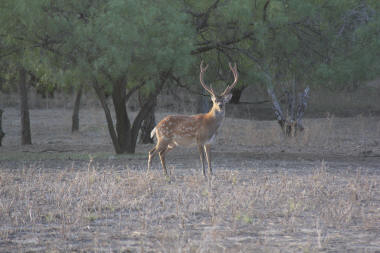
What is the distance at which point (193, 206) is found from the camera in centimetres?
818

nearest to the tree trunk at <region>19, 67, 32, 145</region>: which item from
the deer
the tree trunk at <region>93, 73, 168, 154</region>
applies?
the tree trunk at <region>93, 73, 168, 154</region>

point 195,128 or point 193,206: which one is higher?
point 195,128

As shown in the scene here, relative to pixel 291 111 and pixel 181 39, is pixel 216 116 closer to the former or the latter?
pixel 181 39

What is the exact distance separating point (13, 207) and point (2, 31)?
676 cm

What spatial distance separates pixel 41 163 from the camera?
1391 centimetres

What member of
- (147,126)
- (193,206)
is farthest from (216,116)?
(147,126)

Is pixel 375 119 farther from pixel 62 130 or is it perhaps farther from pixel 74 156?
pixel 74 156

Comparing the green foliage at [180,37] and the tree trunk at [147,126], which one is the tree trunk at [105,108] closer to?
the green foliage at [180,37]

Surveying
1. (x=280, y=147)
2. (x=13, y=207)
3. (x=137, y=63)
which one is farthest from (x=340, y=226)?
(x=280, y=147)

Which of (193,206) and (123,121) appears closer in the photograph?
(193,206)

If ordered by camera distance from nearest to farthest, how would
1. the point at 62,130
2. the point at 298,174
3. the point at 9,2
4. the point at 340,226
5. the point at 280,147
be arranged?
the point at 340,226 → the point at 298,174 → the point at 9,2 → the point at 280,147 → the point at 62,130

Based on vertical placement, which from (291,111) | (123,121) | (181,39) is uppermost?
(181,39)

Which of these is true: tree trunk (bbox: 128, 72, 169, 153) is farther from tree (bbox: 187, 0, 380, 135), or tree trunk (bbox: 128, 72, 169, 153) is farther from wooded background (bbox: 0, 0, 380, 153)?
tree (bbox: 187, 0, 380, 135)

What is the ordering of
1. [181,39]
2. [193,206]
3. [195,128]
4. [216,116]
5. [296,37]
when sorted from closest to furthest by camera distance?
[193,206], [195,128], [216,116], [181,39], [296,37]
